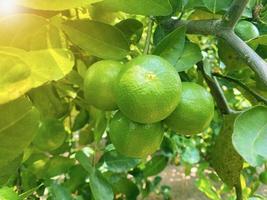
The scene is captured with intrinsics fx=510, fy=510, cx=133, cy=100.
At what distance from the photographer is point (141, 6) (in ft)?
2.42

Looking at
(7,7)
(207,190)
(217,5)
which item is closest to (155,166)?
(207,190)

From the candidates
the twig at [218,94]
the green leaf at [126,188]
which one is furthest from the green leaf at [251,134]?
the green leaf at [126,188]

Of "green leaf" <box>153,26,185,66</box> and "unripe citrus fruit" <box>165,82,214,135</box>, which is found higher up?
"green leaf" <box>153,26,185,66</box>

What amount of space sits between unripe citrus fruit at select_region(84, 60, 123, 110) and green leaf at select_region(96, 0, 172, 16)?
9 cm

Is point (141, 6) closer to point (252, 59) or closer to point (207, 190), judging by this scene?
point (252, 59)

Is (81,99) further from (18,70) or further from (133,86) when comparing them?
(18,70)

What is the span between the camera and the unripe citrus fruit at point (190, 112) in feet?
2.40

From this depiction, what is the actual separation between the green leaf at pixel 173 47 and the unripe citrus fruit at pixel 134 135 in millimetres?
105

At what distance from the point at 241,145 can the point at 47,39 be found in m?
0.33

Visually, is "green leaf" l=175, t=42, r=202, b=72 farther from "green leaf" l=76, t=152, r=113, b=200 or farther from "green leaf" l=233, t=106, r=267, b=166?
"green leaf" l=76, t=152, r=113, b=200

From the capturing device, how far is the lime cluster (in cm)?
69

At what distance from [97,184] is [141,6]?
363 mm

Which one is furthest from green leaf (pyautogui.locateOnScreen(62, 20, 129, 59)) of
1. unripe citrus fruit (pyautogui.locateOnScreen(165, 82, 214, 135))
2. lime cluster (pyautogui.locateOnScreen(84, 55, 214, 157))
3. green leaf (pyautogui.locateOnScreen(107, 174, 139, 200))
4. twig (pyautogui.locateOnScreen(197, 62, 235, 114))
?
green leaf (pyautogui.locateOnScreen(107, 174, 139, 200))

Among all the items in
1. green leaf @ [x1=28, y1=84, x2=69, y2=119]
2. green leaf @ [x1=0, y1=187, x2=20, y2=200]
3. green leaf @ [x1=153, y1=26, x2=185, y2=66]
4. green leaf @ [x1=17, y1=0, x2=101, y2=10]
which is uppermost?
green leaf @ [x1=17, y1=0, x2=101, y2=10]
